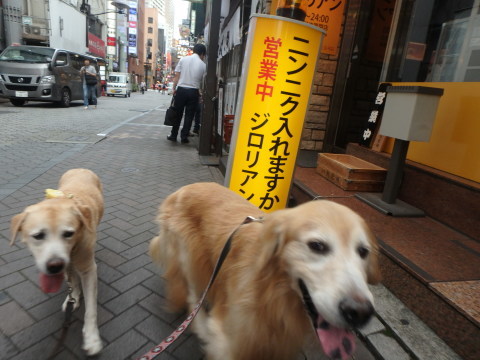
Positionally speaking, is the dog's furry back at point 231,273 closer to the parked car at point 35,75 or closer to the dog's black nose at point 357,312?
the dog's black nose at point 357,312

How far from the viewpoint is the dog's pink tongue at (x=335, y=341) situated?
1.28 meters

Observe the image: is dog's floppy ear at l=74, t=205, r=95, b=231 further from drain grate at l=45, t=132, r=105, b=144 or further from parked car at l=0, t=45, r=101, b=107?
parked car at l=0, t=45, r=101, b=107

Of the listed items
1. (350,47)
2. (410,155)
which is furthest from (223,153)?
(410,155)

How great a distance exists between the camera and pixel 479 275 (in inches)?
89.5

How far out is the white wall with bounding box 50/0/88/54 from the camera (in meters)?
23.5

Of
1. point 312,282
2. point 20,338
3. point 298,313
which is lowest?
point 20,338

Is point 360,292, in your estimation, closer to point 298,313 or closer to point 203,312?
point 298,313

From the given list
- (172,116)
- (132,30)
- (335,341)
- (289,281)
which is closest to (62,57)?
(172,116)

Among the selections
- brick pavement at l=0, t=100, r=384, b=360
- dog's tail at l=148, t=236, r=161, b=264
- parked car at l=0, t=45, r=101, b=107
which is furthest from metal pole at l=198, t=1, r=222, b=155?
parked car at l=0, t=45, r=101, b=107

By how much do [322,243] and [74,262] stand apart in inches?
68.0

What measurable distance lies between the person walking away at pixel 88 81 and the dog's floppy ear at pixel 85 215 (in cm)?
1528

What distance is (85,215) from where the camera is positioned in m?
2.17

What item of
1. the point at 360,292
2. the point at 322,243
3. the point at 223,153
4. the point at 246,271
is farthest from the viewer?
the point at 223,153

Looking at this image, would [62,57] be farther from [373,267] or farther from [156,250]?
[373,267]
